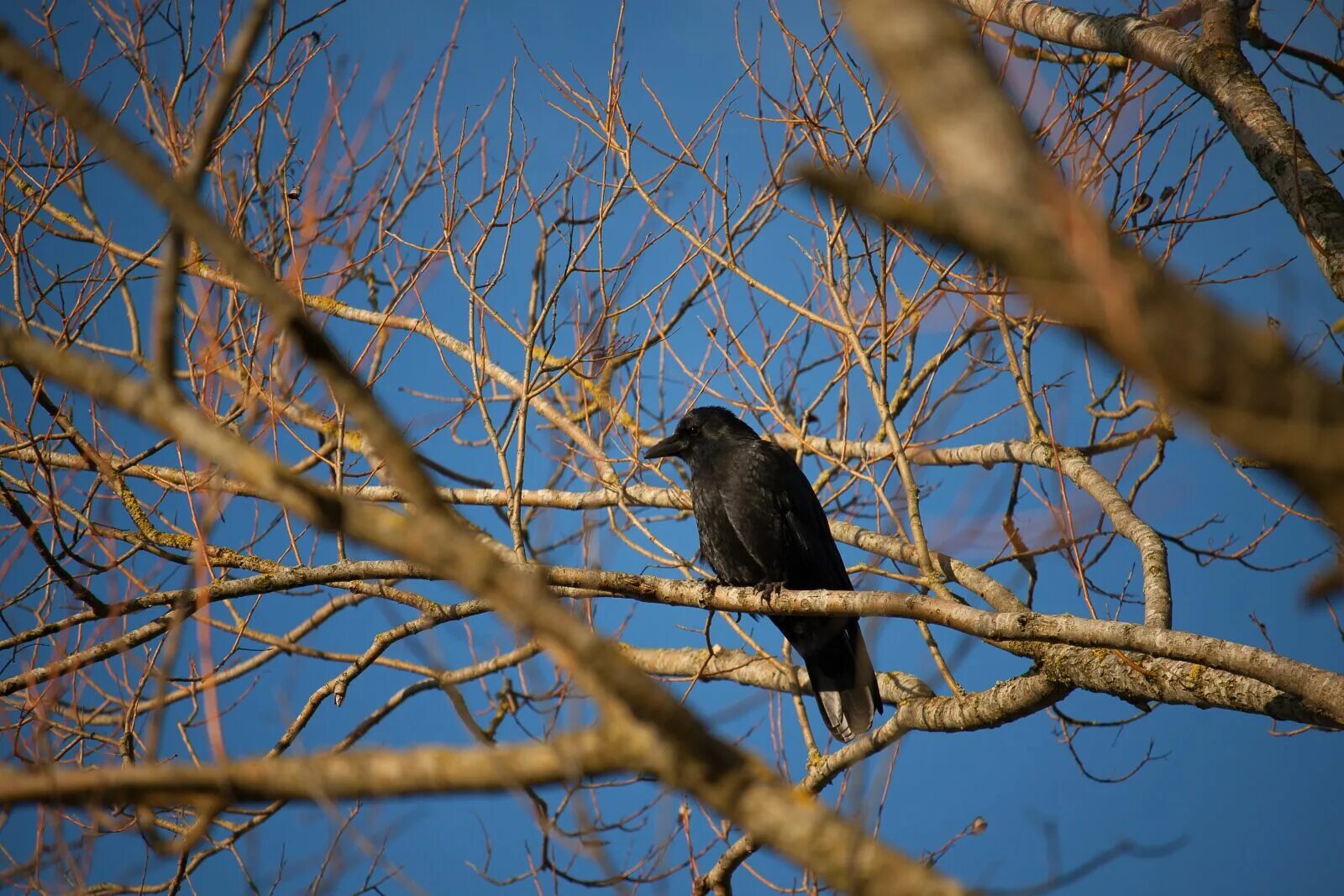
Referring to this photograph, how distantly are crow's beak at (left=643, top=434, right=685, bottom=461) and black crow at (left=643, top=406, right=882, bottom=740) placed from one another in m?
0.04

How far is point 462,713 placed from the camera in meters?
2.23

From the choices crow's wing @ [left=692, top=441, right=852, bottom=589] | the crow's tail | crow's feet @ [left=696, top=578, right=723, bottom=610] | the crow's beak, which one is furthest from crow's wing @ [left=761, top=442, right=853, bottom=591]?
crow's feet @ [left=696, top=578, right=723, bottom=610]

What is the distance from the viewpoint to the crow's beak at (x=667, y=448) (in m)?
6.48

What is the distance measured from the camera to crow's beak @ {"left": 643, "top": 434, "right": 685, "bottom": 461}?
6.48m

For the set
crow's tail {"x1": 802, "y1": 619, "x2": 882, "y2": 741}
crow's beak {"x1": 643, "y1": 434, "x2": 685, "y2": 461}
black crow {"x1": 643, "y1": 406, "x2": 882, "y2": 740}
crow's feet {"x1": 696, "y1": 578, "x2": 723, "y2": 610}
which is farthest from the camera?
crow's beak {"x1": 643, "y1": 434, "x2": 685, "y2": 461}

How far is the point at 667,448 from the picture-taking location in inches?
258

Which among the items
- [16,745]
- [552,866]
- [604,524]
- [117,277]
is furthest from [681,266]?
[16,745]

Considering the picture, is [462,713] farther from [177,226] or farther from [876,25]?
[876,25]

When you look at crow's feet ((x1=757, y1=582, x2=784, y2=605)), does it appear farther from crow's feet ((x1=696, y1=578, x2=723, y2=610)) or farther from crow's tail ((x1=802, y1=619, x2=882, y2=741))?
crow's tail ((x1=802, y1=619, x2=882, y2=741))

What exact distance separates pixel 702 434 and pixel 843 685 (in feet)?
5.88

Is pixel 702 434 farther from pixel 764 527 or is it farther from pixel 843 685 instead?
pixel 843 685

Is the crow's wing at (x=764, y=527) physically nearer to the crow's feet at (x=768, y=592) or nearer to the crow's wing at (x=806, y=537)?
the crow's wing at (x=806, y=537)

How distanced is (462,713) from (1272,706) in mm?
2609

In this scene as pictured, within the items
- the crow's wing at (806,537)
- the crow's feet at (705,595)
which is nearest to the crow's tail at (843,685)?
the crow's wing at (806,537)
